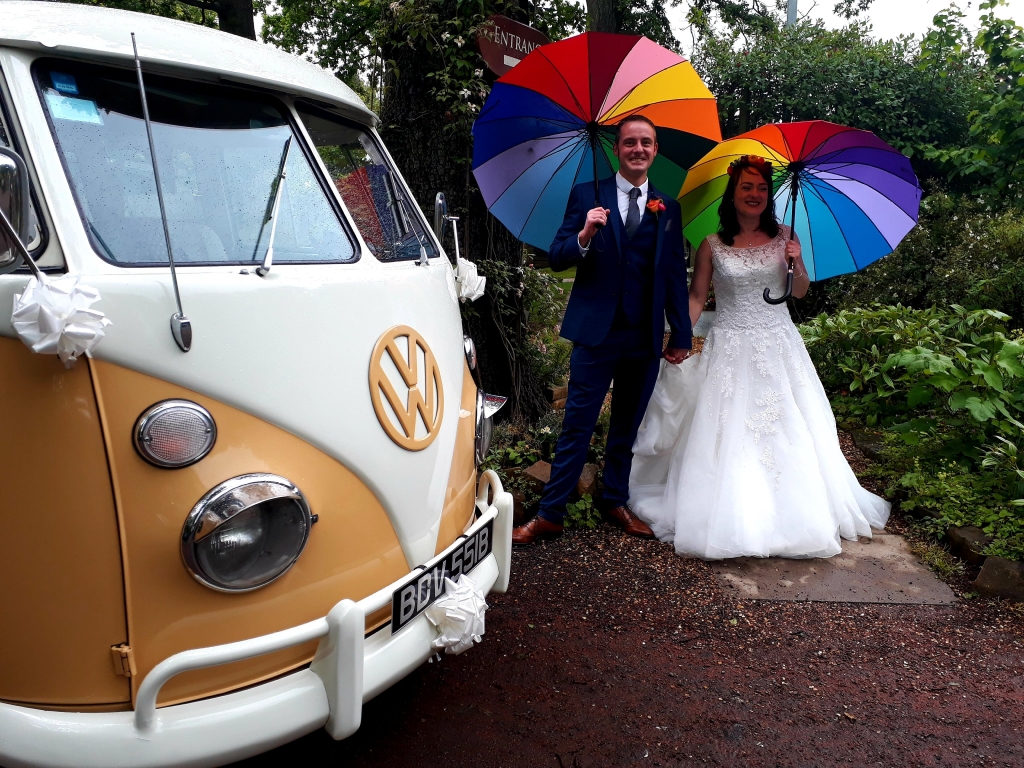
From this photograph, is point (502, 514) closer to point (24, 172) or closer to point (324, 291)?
point (324, 291)

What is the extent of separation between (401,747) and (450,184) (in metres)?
3.43

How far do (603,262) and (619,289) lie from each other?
152 mm

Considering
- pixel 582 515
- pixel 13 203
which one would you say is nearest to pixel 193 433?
pixel 13 203

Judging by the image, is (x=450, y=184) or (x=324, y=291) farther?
(x=450, y=184)

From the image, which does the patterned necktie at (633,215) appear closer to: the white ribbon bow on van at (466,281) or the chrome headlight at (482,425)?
the white ribbon bow on van at (466,281)

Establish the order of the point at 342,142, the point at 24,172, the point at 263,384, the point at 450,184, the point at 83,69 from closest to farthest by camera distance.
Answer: the point at 24,172 < the point at 263,384 < the point at 83,69 < the point at 342,142 < the point at 450,184

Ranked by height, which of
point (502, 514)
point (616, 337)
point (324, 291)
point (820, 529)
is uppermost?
point (324, 291)

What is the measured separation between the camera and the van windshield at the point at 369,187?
8.47 ft

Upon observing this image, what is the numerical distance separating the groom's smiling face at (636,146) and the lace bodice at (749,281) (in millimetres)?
796

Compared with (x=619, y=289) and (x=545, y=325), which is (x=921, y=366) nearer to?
(x=619, y=289)

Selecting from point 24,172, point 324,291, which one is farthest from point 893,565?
point 24,172

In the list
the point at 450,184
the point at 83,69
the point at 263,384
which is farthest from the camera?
the point at 450,184

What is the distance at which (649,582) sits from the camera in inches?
139

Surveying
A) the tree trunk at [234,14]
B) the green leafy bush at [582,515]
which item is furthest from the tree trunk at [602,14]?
the green leafy bush at [582,515]
